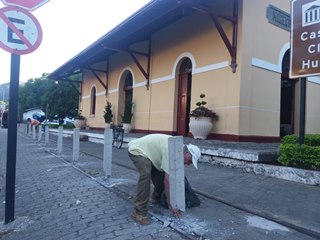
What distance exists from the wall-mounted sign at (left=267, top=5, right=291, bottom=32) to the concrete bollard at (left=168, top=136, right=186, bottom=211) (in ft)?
28.0

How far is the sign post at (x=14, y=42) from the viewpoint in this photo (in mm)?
3881

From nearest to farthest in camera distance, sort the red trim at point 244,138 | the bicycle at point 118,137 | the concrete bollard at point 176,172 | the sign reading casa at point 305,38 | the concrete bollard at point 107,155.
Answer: the concrete bollard at point 176,172 < the sign reading casa at point 305,38 < the concrete bollard at point 107,155 < the red trim at point 244,138 < the bicycle at point 118,137

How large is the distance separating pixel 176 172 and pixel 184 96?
933 cm

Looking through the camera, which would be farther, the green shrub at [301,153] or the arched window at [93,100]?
the arched window at [93,100]

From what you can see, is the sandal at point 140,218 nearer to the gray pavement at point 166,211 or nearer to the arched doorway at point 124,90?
the gray pavement at point 166,211

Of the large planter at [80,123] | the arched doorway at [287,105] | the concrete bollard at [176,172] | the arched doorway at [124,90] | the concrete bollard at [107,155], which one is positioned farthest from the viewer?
the large planter at [80,123]

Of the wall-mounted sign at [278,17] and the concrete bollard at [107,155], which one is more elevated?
the wall-mounted sign at [278,17]

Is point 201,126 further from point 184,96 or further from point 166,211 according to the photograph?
point 166,211

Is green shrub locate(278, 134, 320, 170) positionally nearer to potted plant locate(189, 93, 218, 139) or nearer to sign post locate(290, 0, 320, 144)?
sign post locate(290, 0, 320, 144)

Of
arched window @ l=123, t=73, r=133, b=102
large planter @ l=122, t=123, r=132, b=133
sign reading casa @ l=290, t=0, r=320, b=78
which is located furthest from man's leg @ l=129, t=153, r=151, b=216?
arched window @ l=123, t=73, r=133, b=102

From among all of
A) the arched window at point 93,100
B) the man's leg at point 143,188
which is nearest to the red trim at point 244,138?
the man's leg at point 143,188

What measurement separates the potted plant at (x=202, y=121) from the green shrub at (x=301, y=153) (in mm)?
3889

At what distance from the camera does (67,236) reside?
3621 mm

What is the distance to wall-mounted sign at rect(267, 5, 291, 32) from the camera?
427 inches
